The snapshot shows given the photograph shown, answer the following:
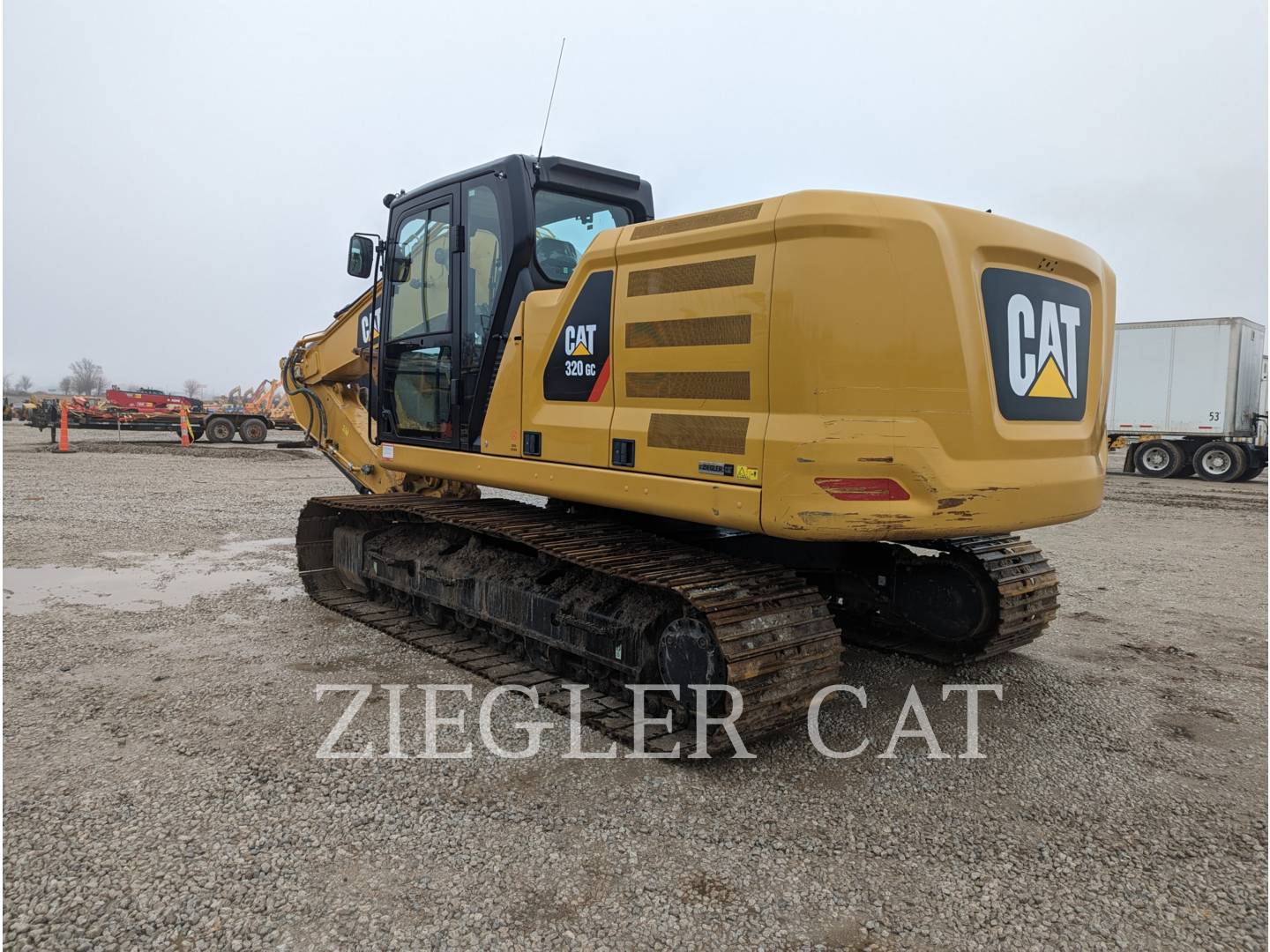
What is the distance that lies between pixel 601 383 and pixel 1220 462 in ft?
68.0

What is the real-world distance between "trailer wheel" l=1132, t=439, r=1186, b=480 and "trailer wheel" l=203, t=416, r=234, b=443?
25.5 metres

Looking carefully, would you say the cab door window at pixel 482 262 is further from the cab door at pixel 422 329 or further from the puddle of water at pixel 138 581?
the puddle of water at pixel 138 581

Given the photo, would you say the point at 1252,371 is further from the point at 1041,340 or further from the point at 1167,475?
the point at 1041,340

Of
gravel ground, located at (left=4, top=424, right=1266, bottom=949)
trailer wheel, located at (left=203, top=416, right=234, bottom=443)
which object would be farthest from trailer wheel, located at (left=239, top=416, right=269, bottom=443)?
gravel ground, located at (left=4, top=424, right=1266, bottom=949)

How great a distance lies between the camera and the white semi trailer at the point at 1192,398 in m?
19.1

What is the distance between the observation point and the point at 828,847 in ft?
10.0

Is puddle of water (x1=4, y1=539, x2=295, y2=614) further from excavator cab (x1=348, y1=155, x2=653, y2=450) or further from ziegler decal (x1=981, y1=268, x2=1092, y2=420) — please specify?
ziegler decal (x1=981, y1=268, x2=1092, y2=420)

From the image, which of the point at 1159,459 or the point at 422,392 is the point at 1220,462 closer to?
the point at 1159,459

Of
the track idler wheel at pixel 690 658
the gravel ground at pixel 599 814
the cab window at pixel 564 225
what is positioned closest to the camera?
the gravel ground at pixel 599 814

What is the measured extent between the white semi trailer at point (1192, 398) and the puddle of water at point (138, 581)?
19.1 metres

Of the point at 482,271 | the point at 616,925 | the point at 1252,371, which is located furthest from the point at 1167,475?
the point at 616,925

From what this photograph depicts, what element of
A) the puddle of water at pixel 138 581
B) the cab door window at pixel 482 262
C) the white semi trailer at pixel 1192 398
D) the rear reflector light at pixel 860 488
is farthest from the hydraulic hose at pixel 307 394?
the white semi trailer at pixel 1192 398

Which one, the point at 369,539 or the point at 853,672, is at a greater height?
the point at 369,539

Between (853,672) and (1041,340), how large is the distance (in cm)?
219
